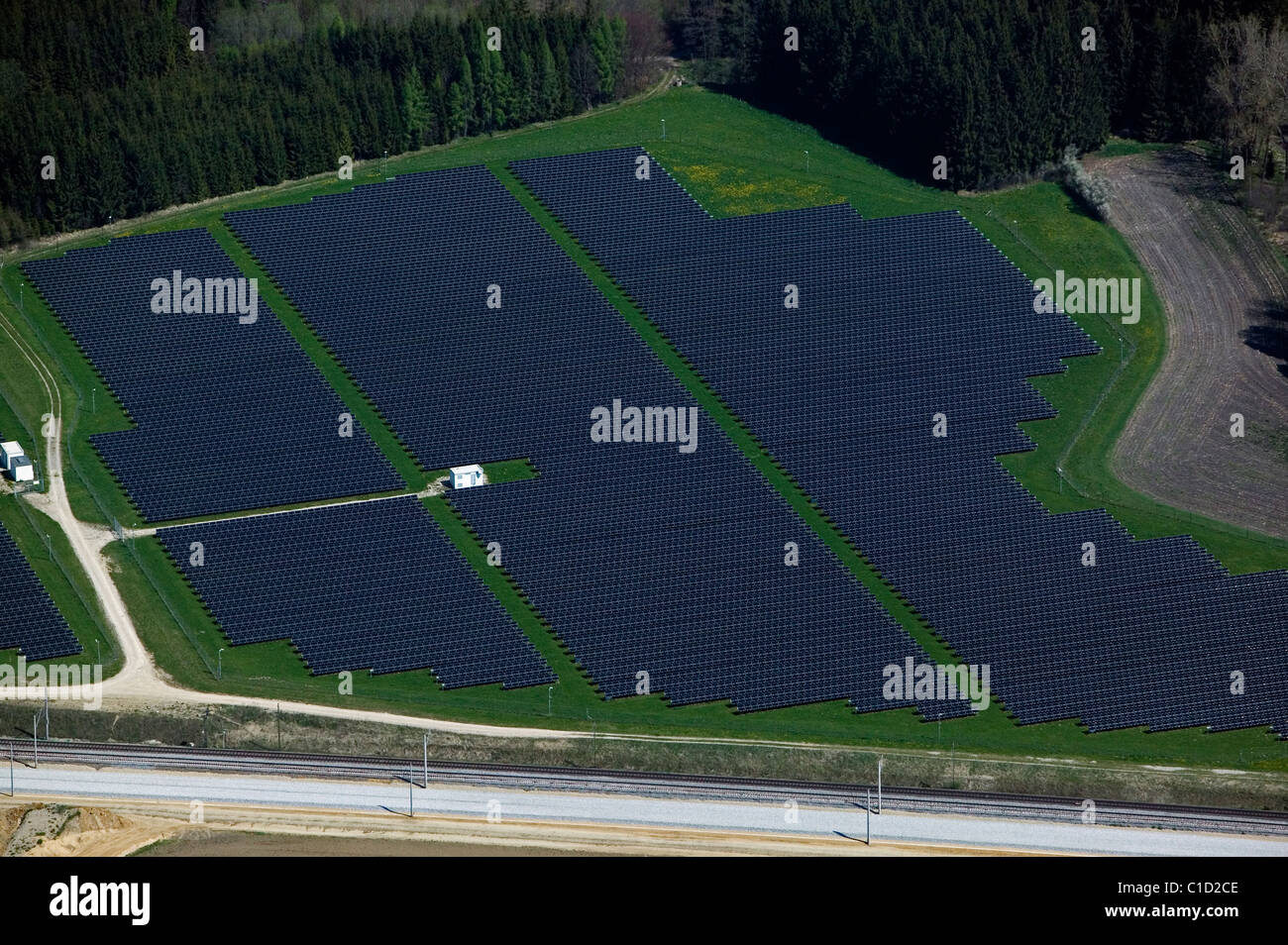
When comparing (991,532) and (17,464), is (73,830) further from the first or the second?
(991,532)

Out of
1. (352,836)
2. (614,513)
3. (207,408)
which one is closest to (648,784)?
(352,836)

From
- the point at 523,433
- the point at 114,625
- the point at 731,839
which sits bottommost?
the point at 731,839

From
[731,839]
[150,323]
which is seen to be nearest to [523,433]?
[150,323]

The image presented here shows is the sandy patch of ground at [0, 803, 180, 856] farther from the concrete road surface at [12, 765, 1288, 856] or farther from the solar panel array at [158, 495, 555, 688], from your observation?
the solar panel array at [158, 495, 555, 688]

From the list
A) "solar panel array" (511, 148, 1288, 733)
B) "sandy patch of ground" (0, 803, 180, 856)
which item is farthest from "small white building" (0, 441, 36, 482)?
"solar panel array" (511, 148, 1288, 733)

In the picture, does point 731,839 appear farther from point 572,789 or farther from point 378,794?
point 378,794

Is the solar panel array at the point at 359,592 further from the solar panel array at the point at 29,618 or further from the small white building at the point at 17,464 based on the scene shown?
the small white building at the point at 17,464
